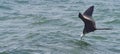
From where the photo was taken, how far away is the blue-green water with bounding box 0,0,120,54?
1051 cm

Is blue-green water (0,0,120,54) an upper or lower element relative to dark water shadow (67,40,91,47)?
upper

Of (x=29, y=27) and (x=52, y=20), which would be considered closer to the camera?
(x=29, y=27)

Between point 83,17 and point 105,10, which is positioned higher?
point 83,17

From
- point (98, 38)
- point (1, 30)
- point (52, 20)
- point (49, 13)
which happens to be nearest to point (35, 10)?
point (49, 13)

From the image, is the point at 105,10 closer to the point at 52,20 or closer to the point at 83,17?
the point at 52,20

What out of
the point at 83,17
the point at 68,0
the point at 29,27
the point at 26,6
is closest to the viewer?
the point at 83,17

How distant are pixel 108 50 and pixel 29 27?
3497mm

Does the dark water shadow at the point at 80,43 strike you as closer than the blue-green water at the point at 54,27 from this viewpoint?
No

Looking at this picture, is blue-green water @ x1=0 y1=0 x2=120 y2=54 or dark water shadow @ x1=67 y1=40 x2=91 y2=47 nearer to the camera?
blue-green water @ x1=0 y1=0 x2=120 y2=54

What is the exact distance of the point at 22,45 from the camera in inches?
423

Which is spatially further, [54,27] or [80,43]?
[54,27]

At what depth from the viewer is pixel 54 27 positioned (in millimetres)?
12977

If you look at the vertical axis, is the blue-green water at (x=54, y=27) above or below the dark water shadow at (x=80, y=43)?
above

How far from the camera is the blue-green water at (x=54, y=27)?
1051 centimetres
